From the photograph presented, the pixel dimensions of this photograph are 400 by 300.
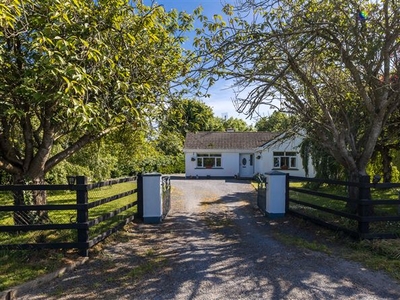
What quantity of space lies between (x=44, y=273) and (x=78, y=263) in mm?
591

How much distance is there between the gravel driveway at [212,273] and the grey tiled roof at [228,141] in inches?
800

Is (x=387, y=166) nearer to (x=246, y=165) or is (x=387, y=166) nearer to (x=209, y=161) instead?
(x=246, y=165)

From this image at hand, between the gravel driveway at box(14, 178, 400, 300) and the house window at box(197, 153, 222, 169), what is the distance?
19897 millimetres

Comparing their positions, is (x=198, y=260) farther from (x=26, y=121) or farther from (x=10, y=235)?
(x=26, y=121)

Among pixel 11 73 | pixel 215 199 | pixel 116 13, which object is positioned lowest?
pixel 215 199

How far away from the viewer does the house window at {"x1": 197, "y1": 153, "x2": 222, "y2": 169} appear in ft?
88.0

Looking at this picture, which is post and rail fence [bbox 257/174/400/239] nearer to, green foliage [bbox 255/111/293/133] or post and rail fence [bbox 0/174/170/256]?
green foliage [bbox 255/111/293/133]

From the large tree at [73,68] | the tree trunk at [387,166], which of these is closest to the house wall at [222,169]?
the tree trunk at [387,166]

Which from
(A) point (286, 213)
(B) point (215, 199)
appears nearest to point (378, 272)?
(A) point (286, 213)

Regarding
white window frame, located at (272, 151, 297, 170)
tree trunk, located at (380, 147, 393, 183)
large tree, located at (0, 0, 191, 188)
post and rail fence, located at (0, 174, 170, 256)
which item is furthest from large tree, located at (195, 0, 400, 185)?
white window frame, located at (272, 151, 297, 170)

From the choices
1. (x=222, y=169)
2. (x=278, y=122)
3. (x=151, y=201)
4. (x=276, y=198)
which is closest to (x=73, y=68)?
(x=151, y=201)

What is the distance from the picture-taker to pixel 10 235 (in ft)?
19.9

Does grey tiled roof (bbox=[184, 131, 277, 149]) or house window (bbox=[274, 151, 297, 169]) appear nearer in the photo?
house window (bbox=[274, 151, 297, 169])

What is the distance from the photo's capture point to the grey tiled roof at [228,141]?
27.2 m
